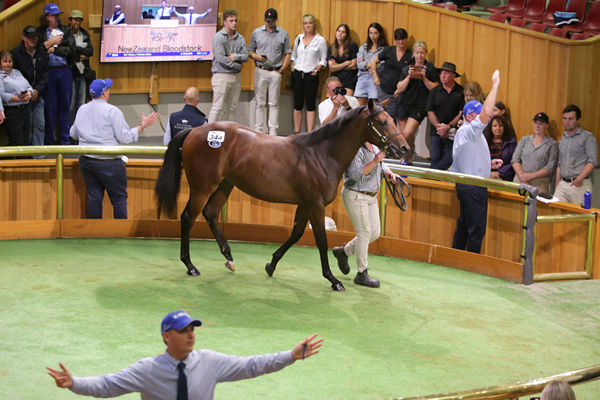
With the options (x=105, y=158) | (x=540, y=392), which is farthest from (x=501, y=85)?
(x=540, y=392)

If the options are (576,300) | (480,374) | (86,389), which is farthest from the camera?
(576,300)

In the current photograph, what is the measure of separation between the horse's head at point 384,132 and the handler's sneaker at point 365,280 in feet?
4.17

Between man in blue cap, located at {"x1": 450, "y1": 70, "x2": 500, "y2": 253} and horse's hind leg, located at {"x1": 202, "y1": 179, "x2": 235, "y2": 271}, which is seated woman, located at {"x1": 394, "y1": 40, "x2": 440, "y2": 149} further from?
horse's hind leg, located at {"x1": 202, "y1": 179, "x2": 235, "y2": 271}

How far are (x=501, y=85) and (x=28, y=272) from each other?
7252 mm

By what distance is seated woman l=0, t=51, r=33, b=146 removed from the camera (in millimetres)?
11461

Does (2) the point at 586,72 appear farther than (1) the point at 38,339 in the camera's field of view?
Yes

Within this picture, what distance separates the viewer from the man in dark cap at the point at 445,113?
11.7m

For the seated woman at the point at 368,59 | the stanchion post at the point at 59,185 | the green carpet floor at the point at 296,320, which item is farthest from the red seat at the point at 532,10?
the stanchion post at the point at 59,185

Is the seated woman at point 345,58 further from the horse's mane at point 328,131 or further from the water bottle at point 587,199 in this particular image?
the water bottle at point 587,199

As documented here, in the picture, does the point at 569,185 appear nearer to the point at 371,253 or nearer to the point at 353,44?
the point at 371,253

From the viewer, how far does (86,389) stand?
3881 millimetres

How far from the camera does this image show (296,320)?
7.43 m

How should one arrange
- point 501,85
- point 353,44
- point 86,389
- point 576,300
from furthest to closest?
point 353,44, point 501,85, point 576,300, point 86,389

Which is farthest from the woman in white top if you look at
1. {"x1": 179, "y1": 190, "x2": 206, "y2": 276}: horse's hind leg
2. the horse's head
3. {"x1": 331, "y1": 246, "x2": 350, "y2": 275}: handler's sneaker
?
the horse's head
